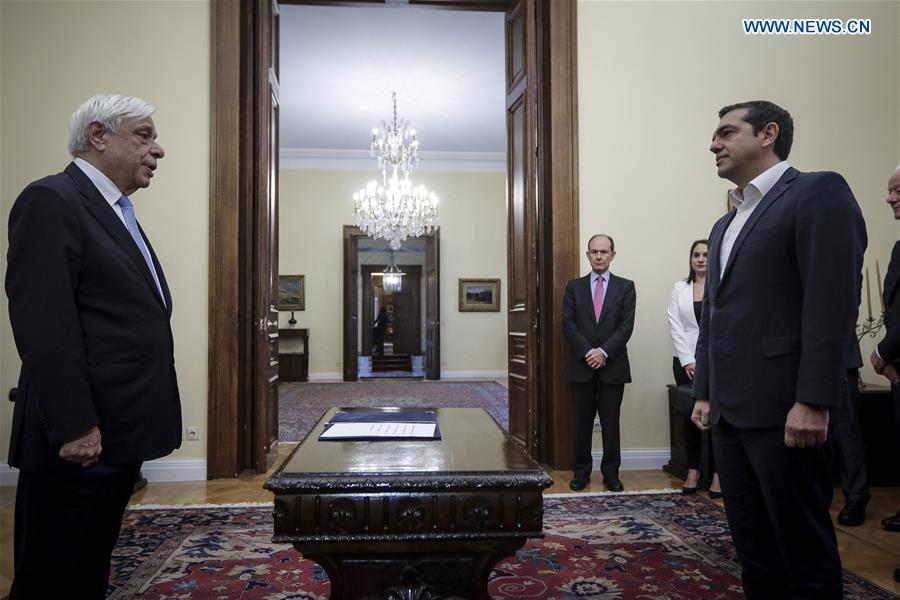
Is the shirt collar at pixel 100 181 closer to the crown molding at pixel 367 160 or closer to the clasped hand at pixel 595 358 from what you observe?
the clasped hand at pixel 595 358

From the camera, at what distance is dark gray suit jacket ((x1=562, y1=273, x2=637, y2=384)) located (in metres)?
4.28

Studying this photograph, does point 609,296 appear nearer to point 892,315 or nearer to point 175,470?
point 892,315

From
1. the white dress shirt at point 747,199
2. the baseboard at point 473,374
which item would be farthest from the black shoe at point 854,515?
the baseboard at point 473,374

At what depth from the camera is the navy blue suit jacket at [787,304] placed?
1666mm

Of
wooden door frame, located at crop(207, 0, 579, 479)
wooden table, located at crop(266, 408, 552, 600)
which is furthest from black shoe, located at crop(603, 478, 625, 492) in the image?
wooden table, located at crop(266, 408, 552, 600)

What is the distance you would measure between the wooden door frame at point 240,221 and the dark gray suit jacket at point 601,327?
0.98 ft

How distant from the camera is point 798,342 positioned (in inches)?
69.0

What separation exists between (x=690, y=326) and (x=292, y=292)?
8.65m

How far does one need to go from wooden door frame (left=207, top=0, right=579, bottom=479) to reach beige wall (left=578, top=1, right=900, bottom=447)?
0.48 ft

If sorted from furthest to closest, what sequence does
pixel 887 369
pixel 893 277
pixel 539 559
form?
pixel 893 277
pixel 887 369
pixel 539 559

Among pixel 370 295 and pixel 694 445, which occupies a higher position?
pixel 370 295

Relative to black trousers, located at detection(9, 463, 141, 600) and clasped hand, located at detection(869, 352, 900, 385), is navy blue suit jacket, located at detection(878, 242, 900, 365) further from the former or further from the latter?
black trousers, located at detection(9, 463, 141, 600)

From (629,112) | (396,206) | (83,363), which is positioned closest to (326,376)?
(396,206)

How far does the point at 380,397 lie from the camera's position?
361 inches
